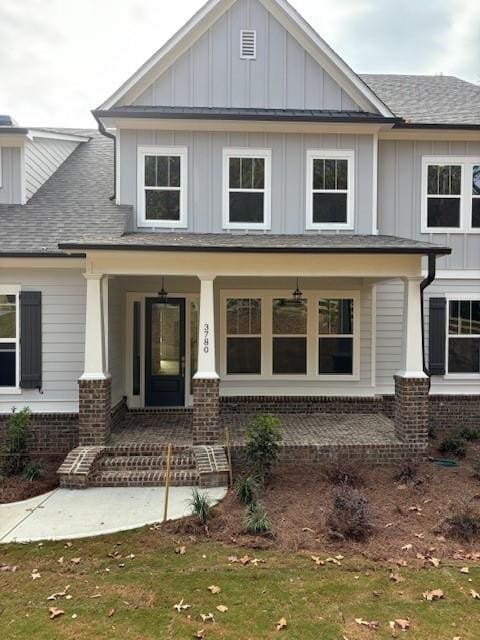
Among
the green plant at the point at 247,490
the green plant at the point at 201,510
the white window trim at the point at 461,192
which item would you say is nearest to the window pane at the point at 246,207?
the white window trim at the point at 461,192

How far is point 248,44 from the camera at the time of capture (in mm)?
9539

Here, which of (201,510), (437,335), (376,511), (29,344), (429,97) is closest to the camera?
(201,510)

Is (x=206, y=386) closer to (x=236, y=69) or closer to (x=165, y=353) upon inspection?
(x=165, y=353)

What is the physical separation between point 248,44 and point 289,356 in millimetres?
6524

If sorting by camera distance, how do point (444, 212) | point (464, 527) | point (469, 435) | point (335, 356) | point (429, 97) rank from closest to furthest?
point (464, 527) → point (469, 435) → point (444, 212) → point (335, 356) → point (429, 97)

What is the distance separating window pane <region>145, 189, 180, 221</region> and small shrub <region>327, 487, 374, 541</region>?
6.32 meters

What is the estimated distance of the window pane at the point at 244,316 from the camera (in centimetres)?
1037

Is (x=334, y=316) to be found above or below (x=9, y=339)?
above

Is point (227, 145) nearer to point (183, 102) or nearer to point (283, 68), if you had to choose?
point (183, 102)

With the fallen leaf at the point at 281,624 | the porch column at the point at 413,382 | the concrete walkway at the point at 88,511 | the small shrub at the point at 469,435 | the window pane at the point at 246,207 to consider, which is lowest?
the concrete walkway at the point at 88,511

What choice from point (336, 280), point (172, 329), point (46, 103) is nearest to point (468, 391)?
point (336, 280)

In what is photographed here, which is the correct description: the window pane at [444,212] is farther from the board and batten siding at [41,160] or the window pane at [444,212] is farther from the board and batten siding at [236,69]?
the board and batten siding at [41,160]

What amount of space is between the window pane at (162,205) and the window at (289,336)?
2.88m

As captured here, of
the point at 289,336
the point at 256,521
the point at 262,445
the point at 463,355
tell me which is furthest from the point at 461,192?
the point at 256,521
